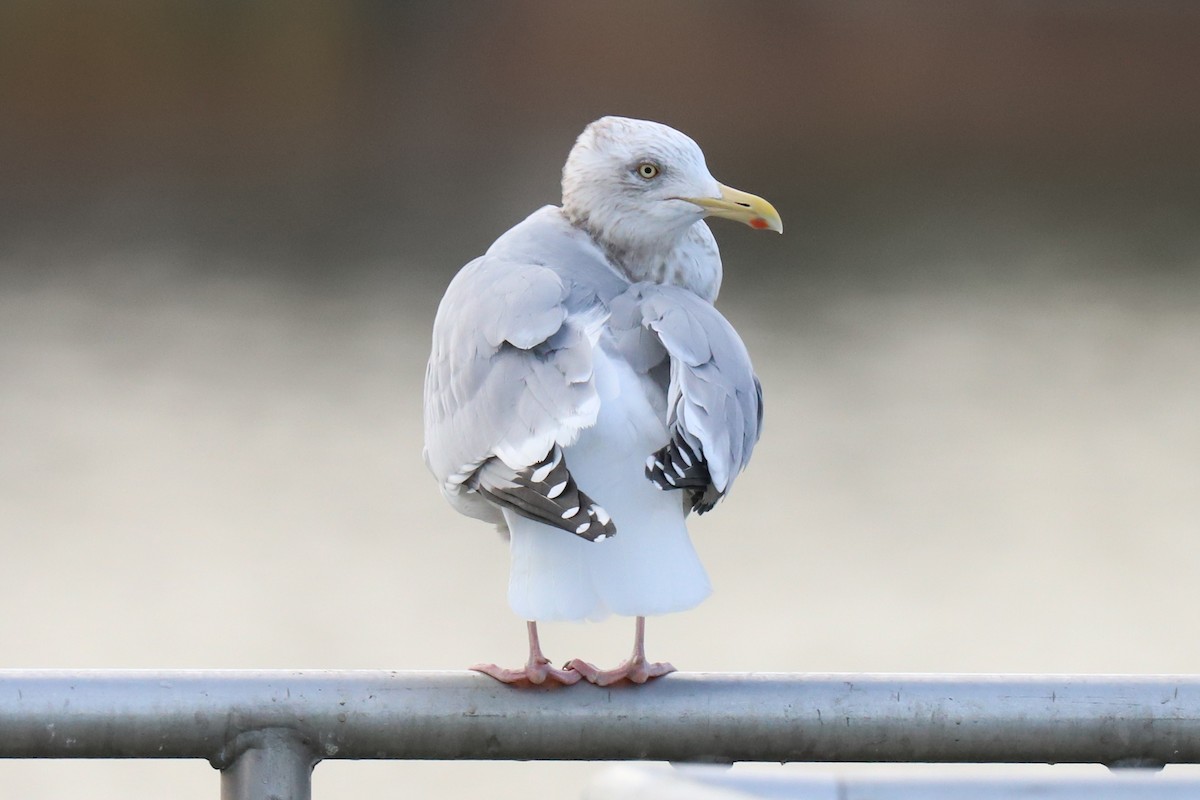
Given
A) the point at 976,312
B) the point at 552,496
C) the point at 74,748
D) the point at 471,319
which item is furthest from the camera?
the point at 976,312

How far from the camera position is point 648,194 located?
194 centimetres

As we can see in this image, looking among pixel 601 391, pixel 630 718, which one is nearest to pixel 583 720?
pixel 630 718

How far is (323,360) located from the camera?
11.8 m

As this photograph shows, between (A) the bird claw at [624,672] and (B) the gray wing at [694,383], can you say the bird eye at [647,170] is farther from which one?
(A) the bird claw at [624,672]

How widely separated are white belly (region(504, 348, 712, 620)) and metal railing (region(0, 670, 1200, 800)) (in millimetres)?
167

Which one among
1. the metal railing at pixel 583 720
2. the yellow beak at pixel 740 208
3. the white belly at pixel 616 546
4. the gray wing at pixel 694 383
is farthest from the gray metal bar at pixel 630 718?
the yellow beak at pixel 740 208

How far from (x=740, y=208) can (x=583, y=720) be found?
831 mm

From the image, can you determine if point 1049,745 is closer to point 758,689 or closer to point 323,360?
point 758,689

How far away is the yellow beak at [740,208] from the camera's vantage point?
76.2 inches

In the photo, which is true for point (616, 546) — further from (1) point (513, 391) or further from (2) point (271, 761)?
(2) point (271, 761)

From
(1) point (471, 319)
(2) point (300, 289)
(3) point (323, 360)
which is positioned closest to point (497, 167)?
(2) point (300, 289)

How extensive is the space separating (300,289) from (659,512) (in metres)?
12.7

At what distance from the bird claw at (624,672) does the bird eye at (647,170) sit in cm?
67

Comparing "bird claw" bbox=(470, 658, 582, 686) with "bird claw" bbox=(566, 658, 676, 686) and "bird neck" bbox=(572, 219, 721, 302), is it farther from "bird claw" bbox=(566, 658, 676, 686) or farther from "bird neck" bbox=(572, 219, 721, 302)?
"bird neck" bbox=(572, 219, 721, 302)
